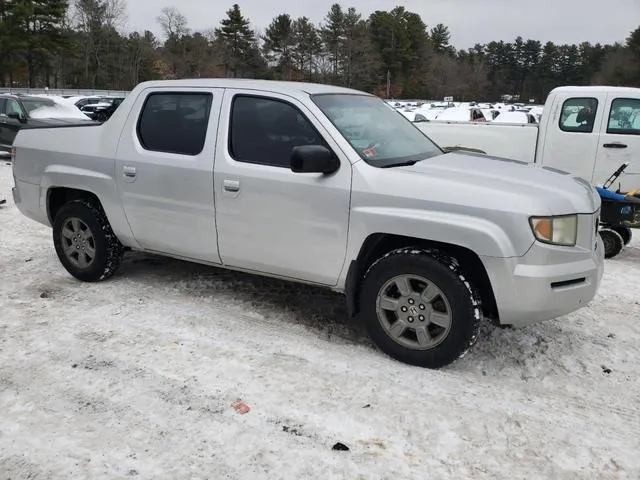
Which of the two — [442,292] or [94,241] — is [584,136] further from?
[94,241]

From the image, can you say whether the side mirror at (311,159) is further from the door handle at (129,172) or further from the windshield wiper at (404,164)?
the door handle at (129,172)

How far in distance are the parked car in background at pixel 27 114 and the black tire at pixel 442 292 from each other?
12.0 m

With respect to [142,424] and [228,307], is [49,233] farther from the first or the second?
[142,424]

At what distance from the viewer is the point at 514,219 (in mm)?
3342

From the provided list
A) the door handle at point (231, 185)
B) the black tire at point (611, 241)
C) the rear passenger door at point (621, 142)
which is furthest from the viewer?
the rear passenger door at point (621, 142)

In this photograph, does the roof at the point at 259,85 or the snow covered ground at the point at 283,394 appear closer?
the snow covered ground at the point at 283,394

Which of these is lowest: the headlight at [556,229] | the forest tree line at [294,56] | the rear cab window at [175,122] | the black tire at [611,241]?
the black tire at [611,241]

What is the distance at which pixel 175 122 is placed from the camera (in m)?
4.60

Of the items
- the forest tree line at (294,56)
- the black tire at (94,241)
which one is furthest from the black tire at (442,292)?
the forest tree line at (294,56)

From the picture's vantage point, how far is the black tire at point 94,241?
199 inches

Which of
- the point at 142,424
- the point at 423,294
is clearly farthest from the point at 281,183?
the point at 142,424

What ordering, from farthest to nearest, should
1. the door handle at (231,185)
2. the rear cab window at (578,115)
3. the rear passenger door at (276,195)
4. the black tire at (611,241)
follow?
the rear cab window at (578,115) → the black tire at (611,241) → the door handle at (231,185) → the rear passenger door at (276,195)

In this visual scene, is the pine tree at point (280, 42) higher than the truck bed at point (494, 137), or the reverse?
the pine tree at point (280, 42)

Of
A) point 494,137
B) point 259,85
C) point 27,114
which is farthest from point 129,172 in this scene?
point 27,114
